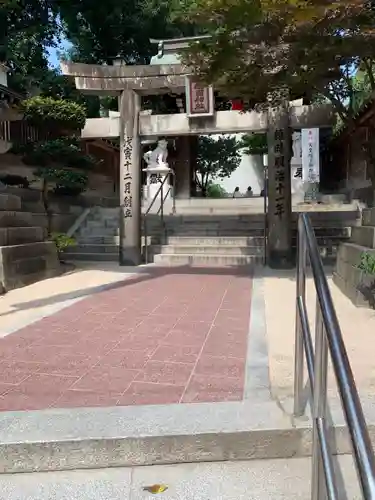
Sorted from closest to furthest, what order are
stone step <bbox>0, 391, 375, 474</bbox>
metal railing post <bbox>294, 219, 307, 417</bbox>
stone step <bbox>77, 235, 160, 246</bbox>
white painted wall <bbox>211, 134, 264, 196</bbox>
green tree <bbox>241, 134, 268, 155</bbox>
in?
stone step <bbox>0, 391, 375, 474</bbox>
metal railing post <bbox>294, 219, 307, 417</bbox>
stone step <bbox>77, 235, 160, 246</bbox>
green tree <bbox>241, 134, 268, 155</bbox>
white painted wall <bbox>211, 134, 264, 196</bbox>

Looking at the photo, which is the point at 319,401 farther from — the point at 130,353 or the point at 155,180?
the point at 155,180

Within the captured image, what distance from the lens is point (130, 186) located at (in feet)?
35.4

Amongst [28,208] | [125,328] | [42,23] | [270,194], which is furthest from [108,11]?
[125,328]

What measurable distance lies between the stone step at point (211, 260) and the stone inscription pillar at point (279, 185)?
1.82 feet

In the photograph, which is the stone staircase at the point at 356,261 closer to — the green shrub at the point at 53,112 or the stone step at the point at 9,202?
the stone step at the point at 9,202

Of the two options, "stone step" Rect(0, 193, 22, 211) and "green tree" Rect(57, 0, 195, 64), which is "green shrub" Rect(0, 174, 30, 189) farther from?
"green tree" Rect(57, 0, 195, 64)

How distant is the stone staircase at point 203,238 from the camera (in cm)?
1091

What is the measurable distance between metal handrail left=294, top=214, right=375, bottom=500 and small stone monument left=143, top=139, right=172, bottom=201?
14.2m

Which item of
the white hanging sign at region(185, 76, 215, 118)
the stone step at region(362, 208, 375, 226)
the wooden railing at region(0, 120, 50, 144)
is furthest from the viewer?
the wooden railing at region(0, 120, 50, 144)

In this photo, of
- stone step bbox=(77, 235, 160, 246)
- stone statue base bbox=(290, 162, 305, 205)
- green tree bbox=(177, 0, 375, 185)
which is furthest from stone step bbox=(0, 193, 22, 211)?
stone statue base bbox=(290, 162, 305, 205)

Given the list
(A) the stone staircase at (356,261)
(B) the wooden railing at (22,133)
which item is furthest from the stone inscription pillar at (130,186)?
(A) the stone staircase at (356,261)

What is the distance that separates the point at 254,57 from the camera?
6.41 m

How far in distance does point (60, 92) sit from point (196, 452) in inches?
623

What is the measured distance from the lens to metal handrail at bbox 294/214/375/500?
1103 millimetres
